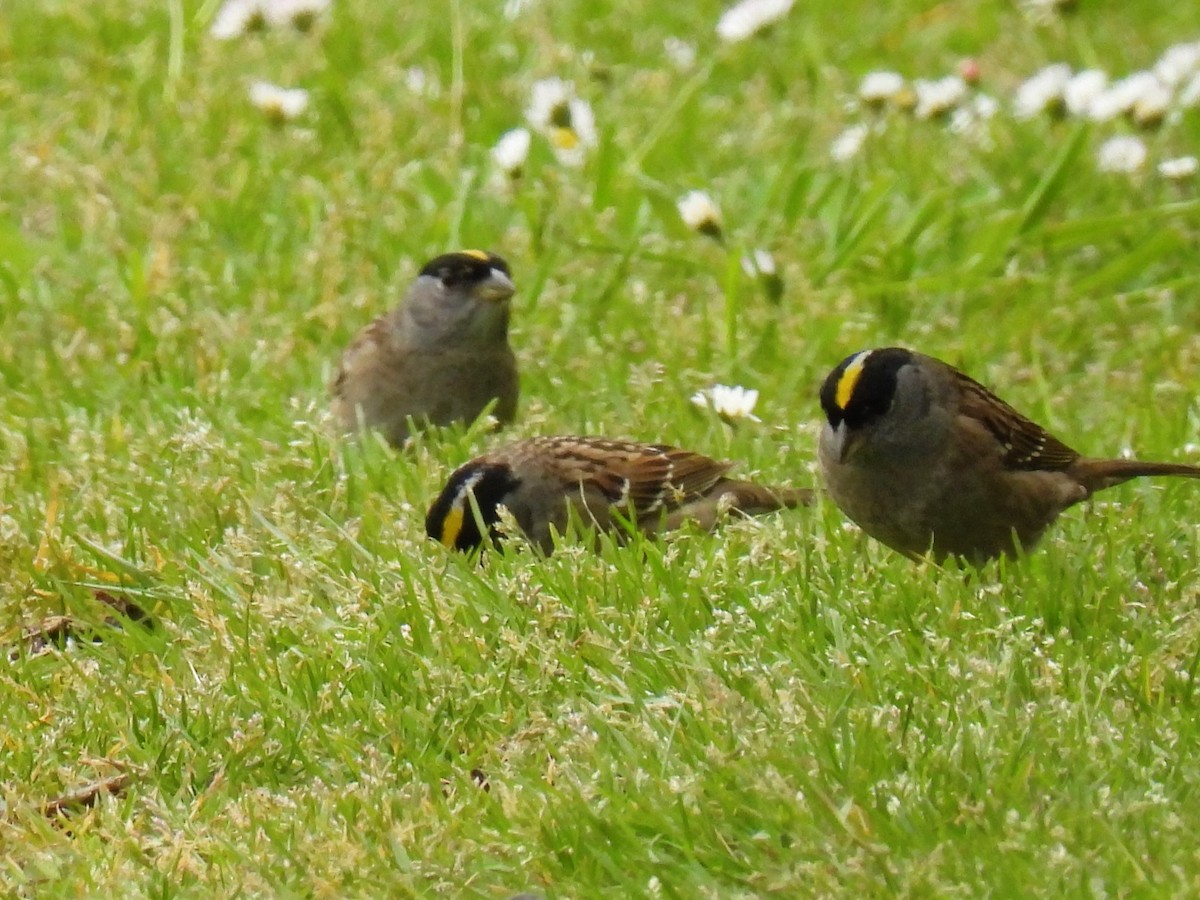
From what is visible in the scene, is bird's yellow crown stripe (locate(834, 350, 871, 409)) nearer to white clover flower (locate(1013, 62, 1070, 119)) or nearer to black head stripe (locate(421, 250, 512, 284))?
black head stripe (locate(421, 250, 512, 284))

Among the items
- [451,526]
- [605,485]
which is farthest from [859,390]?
[451,526]

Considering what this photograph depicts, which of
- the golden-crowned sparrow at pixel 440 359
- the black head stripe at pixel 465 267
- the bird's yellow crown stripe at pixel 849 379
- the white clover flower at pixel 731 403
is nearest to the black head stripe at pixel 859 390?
the bird's yellow crown stripe at pixel 849 379

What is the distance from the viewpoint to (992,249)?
315 inches

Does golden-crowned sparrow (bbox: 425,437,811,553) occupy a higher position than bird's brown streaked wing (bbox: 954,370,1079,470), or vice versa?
bird's brown streaked wing (bbox: 954,370,1079,470)

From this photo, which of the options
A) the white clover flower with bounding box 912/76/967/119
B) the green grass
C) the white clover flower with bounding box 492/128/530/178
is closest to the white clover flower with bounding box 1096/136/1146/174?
the green grass

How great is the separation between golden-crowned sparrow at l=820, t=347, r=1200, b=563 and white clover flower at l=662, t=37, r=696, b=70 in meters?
4.66

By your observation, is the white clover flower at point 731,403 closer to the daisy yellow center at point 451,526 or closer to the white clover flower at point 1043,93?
the daisy yellow center at point 451,526

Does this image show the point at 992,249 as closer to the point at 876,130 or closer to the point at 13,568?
the point at 876,130

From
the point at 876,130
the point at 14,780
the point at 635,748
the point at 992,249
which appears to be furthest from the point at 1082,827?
the point at 876,130

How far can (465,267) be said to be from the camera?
7.28 m

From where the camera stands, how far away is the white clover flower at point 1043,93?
8.66 m

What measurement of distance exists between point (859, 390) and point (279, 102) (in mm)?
4336

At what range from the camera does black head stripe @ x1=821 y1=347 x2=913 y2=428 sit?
5.44 metres

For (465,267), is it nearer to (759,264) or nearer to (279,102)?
(759,264)
